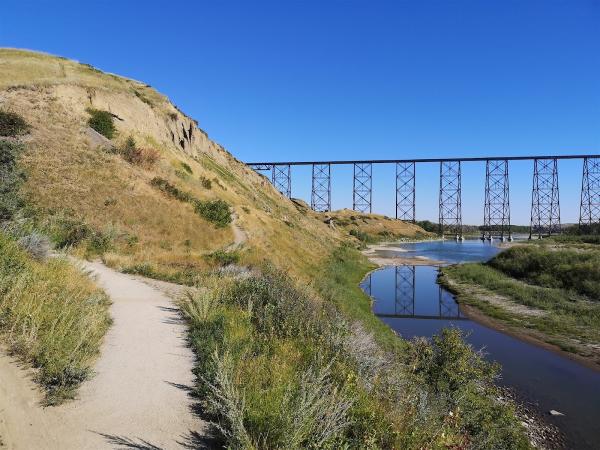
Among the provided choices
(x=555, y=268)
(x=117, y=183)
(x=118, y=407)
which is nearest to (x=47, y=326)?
(x=118, y=407)

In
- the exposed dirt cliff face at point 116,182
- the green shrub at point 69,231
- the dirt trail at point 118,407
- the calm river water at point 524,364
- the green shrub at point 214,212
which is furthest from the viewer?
the green shrub at point 214,212

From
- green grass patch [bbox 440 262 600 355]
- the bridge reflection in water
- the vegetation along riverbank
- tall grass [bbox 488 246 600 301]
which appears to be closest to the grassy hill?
the bridge reflection in water

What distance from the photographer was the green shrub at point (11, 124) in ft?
66.3

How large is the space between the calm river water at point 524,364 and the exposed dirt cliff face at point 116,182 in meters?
5.65

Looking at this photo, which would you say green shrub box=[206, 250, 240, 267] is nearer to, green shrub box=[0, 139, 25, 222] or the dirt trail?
green shrub box=[0, 139, 25, 222]

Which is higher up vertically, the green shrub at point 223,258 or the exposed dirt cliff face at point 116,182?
the exposed dirt cliff face at point 116,182

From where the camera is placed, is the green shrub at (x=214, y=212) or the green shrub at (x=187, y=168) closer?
the green shrub at (x=214, y=212)

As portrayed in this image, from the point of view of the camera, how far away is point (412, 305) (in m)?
21.8

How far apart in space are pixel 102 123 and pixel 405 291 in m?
21.4

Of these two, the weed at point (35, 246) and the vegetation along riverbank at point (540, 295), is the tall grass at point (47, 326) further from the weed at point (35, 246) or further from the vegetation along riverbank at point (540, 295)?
the vegetation along riverbank at point (540, 295)

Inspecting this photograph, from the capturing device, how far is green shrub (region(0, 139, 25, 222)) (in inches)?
408

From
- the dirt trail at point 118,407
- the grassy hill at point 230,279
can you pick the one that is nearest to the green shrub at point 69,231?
the grassy hill at point 230,279

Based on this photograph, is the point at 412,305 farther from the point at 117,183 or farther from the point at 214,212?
the point at 117,183

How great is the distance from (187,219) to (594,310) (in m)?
18.4
